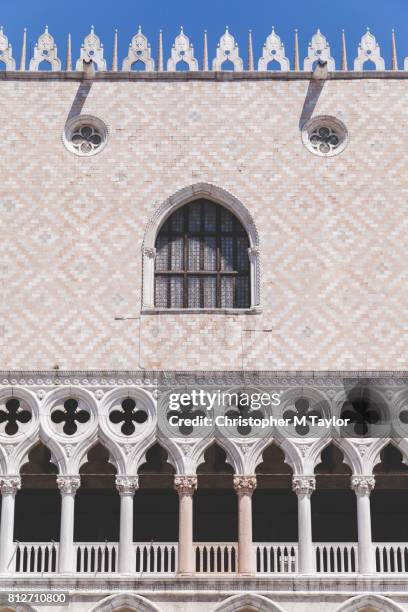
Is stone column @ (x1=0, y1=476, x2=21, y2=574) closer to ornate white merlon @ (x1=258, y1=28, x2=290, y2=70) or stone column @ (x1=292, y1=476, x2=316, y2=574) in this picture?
stone column @ (x1=292, y1=476, x2=316, y2=574)

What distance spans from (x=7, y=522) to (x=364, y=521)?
506 centimetres

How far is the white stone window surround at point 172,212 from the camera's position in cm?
2231

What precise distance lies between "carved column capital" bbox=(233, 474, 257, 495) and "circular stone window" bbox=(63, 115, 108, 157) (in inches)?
222

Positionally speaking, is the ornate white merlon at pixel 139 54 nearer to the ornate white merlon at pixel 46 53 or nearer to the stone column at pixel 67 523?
the ornate white merlon at pixel 46 53

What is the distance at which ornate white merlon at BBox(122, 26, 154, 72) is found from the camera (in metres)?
23.6

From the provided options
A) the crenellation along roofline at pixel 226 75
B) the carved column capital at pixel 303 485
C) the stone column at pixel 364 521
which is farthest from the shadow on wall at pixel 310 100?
the stone column at pixel 364 521

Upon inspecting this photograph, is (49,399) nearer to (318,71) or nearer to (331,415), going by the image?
(331,415)

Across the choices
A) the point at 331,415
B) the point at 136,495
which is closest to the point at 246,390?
the point at 331,415

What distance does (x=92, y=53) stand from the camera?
2359cm

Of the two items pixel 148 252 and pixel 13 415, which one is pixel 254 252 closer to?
pixel 148 252

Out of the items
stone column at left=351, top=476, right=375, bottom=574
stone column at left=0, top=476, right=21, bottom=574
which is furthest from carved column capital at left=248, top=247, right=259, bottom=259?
stone column at left=0, top=476, right=21, bottom=574

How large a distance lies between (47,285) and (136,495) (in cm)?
354

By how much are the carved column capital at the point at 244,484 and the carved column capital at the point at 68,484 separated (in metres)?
2.27

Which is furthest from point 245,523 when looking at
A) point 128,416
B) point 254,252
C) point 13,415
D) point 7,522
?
point 254,252
